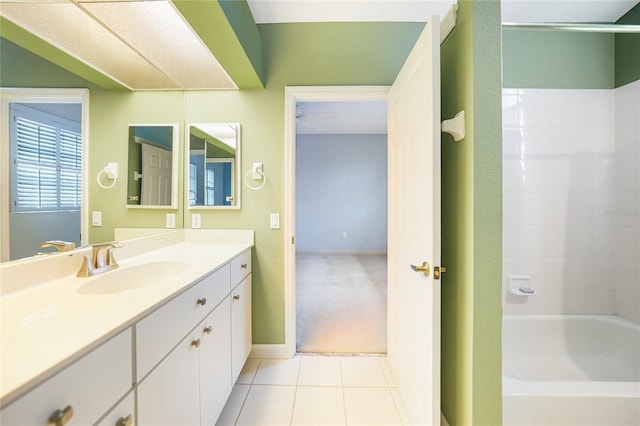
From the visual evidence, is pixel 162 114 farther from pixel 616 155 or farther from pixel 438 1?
pixel 616 155

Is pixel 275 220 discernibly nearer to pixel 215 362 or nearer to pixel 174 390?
pixel 215 362

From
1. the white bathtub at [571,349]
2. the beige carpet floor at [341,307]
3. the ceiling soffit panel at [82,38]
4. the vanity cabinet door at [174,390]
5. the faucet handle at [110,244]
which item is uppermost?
the ceiling soffit panel at [82,38]

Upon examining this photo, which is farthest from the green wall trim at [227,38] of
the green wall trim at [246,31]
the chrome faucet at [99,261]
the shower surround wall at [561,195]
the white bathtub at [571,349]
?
the white bathtub at [571,349]

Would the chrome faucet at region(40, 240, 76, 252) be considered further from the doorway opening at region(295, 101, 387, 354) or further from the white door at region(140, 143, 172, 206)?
the doorway opening at region(295, 101, 387, 354)

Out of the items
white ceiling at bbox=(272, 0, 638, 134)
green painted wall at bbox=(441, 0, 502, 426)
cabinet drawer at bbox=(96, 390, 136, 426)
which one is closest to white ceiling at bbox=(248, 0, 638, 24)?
white ceiling at bbox=(272, 0, 638, 134)

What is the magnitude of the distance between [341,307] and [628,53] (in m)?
3.09

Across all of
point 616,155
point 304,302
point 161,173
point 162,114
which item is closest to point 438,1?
point 616,155

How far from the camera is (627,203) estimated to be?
5.50 ft

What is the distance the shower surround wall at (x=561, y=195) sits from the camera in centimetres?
173

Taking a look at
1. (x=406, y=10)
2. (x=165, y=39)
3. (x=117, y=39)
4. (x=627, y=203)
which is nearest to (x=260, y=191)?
(x=165, y=39)

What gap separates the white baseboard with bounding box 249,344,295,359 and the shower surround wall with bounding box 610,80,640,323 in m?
2.35

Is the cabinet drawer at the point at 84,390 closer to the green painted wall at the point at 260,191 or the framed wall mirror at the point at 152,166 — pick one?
the framed wall mirror at the point at 152,166

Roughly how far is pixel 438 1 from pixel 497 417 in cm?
233

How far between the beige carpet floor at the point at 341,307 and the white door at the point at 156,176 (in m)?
1.58
